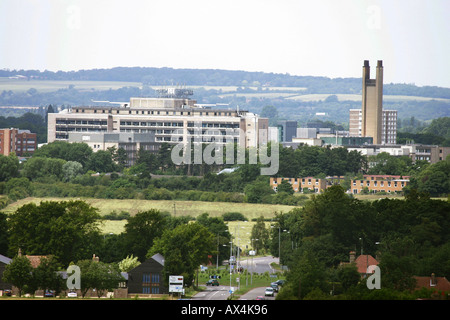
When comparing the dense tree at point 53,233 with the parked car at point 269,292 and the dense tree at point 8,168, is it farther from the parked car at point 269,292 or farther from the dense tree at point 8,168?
the dense tree at point 8,168

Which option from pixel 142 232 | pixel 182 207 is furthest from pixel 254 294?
pixel 182 207

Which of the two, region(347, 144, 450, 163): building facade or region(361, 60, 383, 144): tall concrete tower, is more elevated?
region(361, 60, 383, 144): tall concrete tower

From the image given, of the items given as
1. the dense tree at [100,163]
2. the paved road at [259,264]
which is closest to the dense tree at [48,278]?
the paved road at [259,264]

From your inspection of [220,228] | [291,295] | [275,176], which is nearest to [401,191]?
[275,176]

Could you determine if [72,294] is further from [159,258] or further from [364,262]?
[364,262]

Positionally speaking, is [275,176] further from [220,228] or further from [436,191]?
[220,228]

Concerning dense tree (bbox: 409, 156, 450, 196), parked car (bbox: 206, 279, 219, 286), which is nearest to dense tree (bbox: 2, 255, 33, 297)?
parked car (bbox: 206, 279, 219, 286)

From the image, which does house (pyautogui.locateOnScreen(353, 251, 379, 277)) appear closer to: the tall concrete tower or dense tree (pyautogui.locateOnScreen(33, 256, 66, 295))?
dense tree (pyautogui.locateOnScreen(33, 256, 66, 295))
